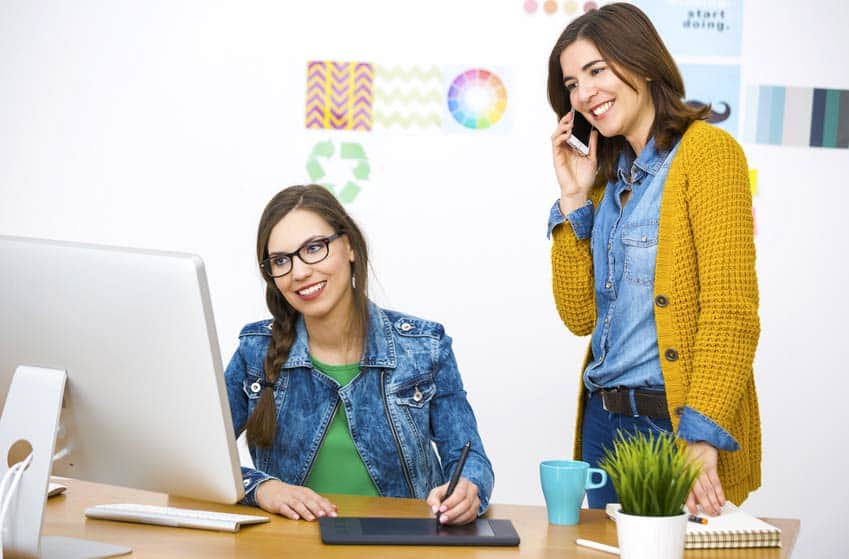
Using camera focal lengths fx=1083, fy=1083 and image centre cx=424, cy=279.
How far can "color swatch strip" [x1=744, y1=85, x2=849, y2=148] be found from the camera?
Answer: 11.1ft

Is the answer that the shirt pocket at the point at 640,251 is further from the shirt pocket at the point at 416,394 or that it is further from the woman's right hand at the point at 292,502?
the woman's right hand at the point at 292,502

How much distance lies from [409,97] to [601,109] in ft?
4.98

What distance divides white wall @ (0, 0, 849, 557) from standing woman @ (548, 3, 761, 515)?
128 cm

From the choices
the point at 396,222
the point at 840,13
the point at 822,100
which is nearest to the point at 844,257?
the point at 822,100

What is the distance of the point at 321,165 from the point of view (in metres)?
3.55

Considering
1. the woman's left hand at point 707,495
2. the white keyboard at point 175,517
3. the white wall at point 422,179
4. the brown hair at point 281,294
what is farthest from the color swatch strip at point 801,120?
the white keyboard at point 175,517

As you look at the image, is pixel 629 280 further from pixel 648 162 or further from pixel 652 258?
pixel 648 162

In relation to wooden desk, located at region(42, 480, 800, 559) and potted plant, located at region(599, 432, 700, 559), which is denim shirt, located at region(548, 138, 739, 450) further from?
potted plant, located at region(599, 432, 700, 559)

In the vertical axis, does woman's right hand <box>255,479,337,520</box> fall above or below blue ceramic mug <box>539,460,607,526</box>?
below

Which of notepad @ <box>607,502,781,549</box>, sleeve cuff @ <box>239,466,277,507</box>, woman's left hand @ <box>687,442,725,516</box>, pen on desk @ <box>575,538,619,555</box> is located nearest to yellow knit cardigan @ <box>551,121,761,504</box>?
woman's left hand @ <box>687,442,725,516</box>

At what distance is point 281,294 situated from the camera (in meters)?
2.16

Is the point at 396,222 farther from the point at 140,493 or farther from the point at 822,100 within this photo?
the point at 140,493

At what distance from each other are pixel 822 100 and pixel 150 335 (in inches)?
104

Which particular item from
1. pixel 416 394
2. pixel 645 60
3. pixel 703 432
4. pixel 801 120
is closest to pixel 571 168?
pixel 645 60
